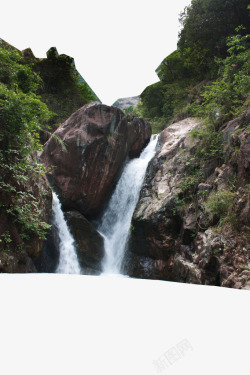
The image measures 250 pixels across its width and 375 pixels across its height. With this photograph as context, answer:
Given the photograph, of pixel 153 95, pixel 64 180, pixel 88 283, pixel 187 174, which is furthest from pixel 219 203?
pixel 153 95

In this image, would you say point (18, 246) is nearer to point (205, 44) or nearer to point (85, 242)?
point (85, 242)

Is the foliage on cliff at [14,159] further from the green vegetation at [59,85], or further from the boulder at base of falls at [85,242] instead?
the green vegetation at [59,85]

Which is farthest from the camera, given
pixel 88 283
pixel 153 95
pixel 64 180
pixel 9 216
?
pixel 153 95

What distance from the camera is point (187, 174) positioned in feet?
26.5

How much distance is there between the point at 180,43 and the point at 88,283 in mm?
16495

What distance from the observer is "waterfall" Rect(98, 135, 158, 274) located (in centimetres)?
952

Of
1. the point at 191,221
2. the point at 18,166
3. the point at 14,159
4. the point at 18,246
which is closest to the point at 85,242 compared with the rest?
the point at 191,221

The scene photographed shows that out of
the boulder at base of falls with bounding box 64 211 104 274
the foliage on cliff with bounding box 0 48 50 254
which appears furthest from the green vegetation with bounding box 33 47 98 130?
the foliage on cliff with bounding box 0 48 50 254

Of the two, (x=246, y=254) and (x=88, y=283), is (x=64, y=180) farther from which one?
(x=88, y=283)

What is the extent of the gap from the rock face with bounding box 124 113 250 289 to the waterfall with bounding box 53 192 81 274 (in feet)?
7.09

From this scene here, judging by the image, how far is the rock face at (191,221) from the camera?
4.44 m

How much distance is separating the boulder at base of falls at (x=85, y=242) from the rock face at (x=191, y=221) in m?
1.28

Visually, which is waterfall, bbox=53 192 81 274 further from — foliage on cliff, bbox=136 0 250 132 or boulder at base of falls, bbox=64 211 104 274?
foliage on cliff, bbox=136 0 250 132

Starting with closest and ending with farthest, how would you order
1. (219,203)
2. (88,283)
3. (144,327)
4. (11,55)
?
(144,327) → (88,283) → (219,203) → (11,55)
